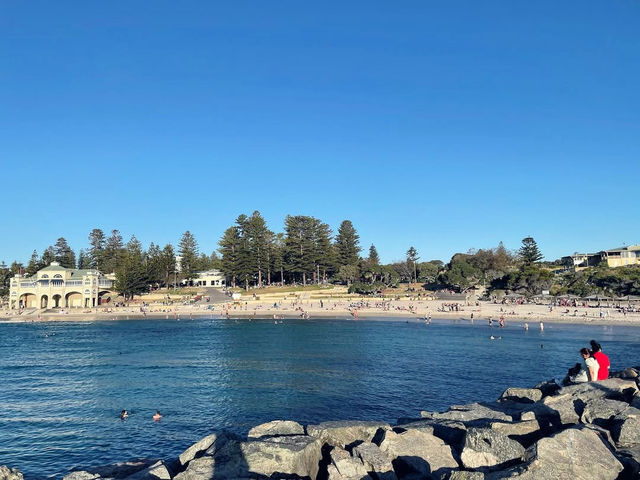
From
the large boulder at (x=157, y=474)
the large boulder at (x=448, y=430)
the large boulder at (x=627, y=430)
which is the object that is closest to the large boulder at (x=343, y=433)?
the large boulder at (x=448, y=430)

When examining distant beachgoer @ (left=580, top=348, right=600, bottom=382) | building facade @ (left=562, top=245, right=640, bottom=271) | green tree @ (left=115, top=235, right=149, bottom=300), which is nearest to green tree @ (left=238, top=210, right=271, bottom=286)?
green tree @ (left=115, top=235, right=149, bottom=300)

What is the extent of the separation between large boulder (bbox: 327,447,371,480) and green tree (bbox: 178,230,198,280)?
96859mm

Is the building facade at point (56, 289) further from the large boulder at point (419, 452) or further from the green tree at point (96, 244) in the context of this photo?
the large boulder at point (419, 452)

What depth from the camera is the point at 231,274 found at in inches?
3602

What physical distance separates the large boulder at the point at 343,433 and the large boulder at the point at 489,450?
334cm

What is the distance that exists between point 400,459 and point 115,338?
45.3m

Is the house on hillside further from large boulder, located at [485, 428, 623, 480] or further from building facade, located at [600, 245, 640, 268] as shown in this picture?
large boulder, located at [485, 428, 623, 480]

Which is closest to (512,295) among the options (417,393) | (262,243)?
(262,243)

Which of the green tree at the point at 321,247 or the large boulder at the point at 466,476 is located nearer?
the large boulder at the point at 466,476

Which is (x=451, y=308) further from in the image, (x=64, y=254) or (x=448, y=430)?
(x=64, y=254)

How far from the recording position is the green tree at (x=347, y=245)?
9957 centimetres

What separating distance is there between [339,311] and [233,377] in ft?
133

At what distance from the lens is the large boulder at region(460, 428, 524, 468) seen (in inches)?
347

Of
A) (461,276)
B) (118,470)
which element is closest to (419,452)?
(118,470)
